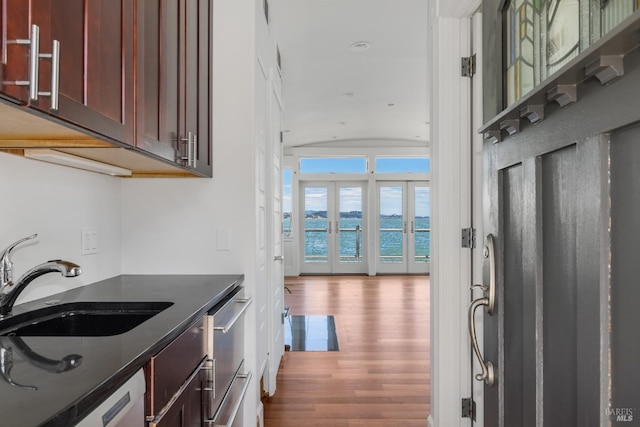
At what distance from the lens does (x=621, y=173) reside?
2.02ft

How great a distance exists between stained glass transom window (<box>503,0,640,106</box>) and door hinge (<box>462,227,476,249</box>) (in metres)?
1.09

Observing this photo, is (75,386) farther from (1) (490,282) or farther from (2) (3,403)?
(1) (490,282)

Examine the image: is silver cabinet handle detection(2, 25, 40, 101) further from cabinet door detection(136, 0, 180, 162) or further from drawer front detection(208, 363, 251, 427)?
drawer front detection(208, 363, 251, 427)

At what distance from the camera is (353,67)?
4.85 metres

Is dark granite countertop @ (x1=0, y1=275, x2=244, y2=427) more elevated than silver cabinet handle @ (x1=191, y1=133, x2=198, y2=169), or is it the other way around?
silver cabinet handle @ (x1=191, y1=133, x2=198, y2=169)

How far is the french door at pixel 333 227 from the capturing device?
29.6ft

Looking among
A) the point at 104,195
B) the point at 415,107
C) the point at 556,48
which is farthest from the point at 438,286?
the point at 415,107

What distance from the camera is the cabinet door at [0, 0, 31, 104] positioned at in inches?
30.2

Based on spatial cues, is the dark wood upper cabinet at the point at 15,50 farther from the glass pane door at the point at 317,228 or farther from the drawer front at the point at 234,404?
the glass pane door at the point at 317,228

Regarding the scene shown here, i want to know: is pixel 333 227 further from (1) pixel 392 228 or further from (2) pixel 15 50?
(2) pixel 15 50

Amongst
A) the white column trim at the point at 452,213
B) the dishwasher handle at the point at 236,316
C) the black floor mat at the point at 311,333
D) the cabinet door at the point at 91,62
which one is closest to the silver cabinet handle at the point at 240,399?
the dishwasher handle at the point at 236,316

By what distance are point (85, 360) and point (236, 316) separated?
38.0 inches

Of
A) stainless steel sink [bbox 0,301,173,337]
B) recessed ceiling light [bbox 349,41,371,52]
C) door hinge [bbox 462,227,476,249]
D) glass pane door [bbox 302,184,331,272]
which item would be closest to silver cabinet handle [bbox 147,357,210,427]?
stainless steel sink [bbox 0,301,173,337]

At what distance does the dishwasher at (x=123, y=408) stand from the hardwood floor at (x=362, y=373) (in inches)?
70.6
